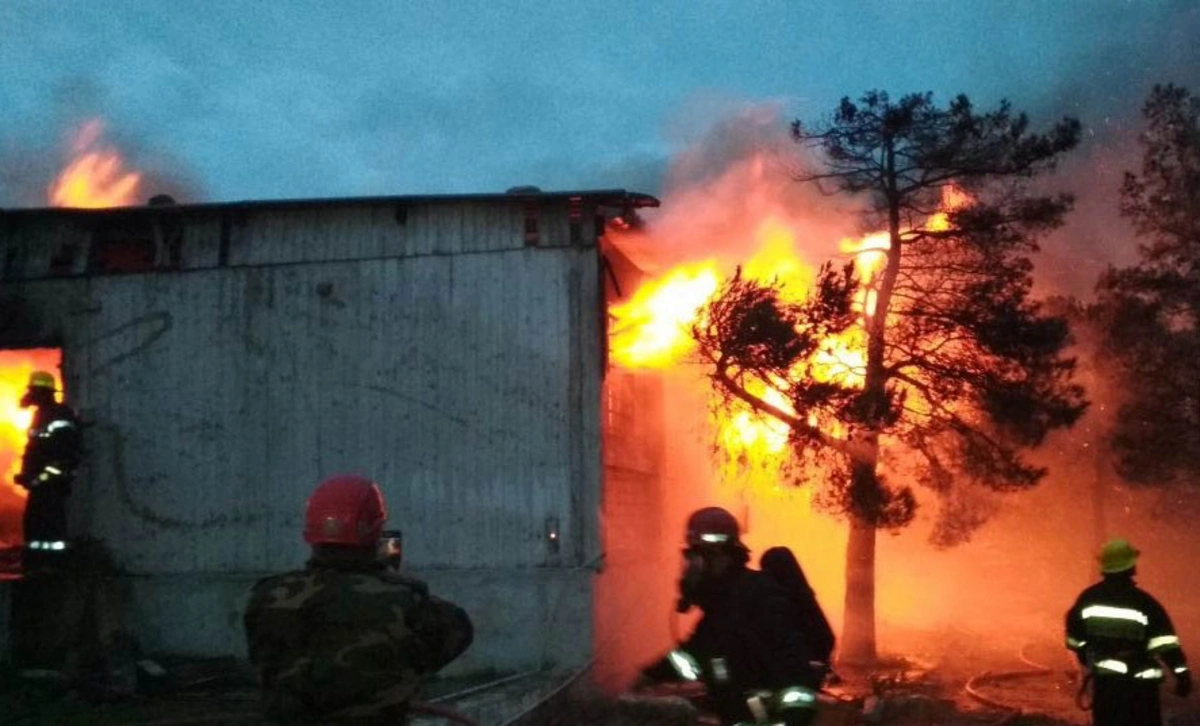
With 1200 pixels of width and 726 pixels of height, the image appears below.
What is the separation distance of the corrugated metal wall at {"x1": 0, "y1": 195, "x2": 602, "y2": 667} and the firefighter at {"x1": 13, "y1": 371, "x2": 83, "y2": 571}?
731mm

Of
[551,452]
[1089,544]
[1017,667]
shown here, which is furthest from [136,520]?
[1089,544]

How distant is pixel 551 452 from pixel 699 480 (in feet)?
18.5

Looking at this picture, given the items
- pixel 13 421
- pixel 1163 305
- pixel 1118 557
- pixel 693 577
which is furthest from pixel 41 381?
pixel 1163 305

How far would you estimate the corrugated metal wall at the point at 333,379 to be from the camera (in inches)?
492

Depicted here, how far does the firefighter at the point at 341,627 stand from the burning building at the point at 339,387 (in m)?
7.74

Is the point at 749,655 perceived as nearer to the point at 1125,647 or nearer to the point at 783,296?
the point at 1125,647

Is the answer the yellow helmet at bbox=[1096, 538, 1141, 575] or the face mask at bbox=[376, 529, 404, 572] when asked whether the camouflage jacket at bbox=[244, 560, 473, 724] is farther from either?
the yellow helmet at bbox=[1096, 538, 1141, 575]

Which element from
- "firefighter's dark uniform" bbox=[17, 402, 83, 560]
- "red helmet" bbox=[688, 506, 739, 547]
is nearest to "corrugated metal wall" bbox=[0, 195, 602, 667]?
"firefighter's dark uniform" bbox=[17, 402, 83, 560]

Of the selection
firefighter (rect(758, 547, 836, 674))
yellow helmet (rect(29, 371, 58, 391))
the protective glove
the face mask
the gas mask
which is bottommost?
the protective glove

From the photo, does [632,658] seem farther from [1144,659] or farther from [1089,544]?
[1089,544]

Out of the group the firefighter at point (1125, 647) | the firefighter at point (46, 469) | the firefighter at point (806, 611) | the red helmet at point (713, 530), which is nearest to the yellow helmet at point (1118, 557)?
the firefighter at point (1125, 647)

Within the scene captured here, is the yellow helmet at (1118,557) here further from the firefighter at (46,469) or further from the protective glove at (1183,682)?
the firefighter at (46,469)

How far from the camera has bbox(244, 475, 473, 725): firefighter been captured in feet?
14.4

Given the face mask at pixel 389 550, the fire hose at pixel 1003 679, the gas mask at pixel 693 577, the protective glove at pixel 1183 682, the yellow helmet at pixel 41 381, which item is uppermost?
the yellow helmet at pixel 41 381
